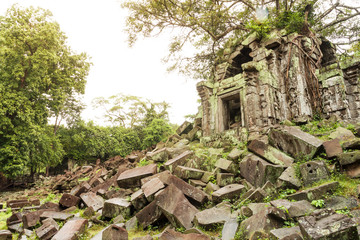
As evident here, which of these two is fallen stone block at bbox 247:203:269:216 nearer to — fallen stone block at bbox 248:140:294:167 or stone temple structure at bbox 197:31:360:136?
fallen stone block at bbox 248:140:294:167

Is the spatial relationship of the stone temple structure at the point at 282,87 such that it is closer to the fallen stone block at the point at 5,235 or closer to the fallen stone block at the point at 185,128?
the fallen stone block at the point at 185,128

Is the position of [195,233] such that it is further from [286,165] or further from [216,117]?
[216,117]

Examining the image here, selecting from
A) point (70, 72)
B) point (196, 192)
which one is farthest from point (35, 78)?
point (196, 192)

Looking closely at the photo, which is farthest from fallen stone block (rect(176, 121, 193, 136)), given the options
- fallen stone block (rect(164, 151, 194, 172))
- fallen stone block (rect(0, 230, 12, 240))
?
fallen stone block (rect(0, 230, 12, 240))

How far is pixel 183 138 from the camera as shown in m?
10.5

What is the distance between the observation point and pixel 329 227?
183 centimetres

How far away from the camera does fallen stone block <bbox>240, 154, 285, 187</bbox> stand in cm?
406

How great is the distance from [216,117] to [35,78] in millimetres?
11292

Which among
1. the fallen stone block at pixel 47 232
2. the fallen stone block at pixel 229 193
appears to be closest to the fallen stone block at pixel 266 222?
the fallen stone block at pixel 229 193

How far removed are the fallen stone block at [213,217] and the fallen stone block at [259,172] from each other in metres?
1.09

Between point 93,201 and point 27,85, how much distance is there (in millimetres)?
11453

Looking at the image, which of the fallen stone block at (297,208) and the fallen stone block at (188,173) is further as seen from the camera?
the fallen stone block at (188,173)

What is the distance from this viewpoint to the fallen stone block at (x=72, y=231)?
328 cm

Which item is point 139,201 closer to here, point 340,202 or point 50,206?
point 50,206
